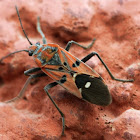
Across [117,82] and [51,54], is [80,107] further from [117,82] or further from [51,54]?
[51,54]

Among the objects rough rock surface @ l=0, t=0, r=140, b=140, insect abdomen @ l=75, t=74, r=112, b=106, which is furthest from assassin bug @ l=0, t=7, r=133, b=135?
rough rock surface @ l=0, t=0, r=140, b=140

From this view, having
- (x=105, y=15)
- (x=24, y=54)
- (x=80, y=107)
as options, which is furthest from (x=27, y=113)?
(x=105, y=15)

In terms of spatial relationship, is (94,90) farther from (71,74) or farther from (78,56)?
(78,56)

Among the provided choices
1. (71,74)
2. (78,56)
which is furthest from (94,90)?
(78,56)

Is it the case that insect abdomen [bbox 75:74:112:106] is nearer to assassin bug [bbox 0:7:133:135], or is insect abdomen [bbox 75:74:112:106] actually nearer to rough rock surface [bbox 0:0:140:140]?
assassin bug [bbox 0:7:133:135]

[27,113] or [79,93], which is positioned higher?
[79,93]

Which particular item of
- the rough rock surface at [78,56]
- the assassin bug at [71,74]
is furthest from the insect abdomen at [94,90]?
the rough rock surface at [78,56]
